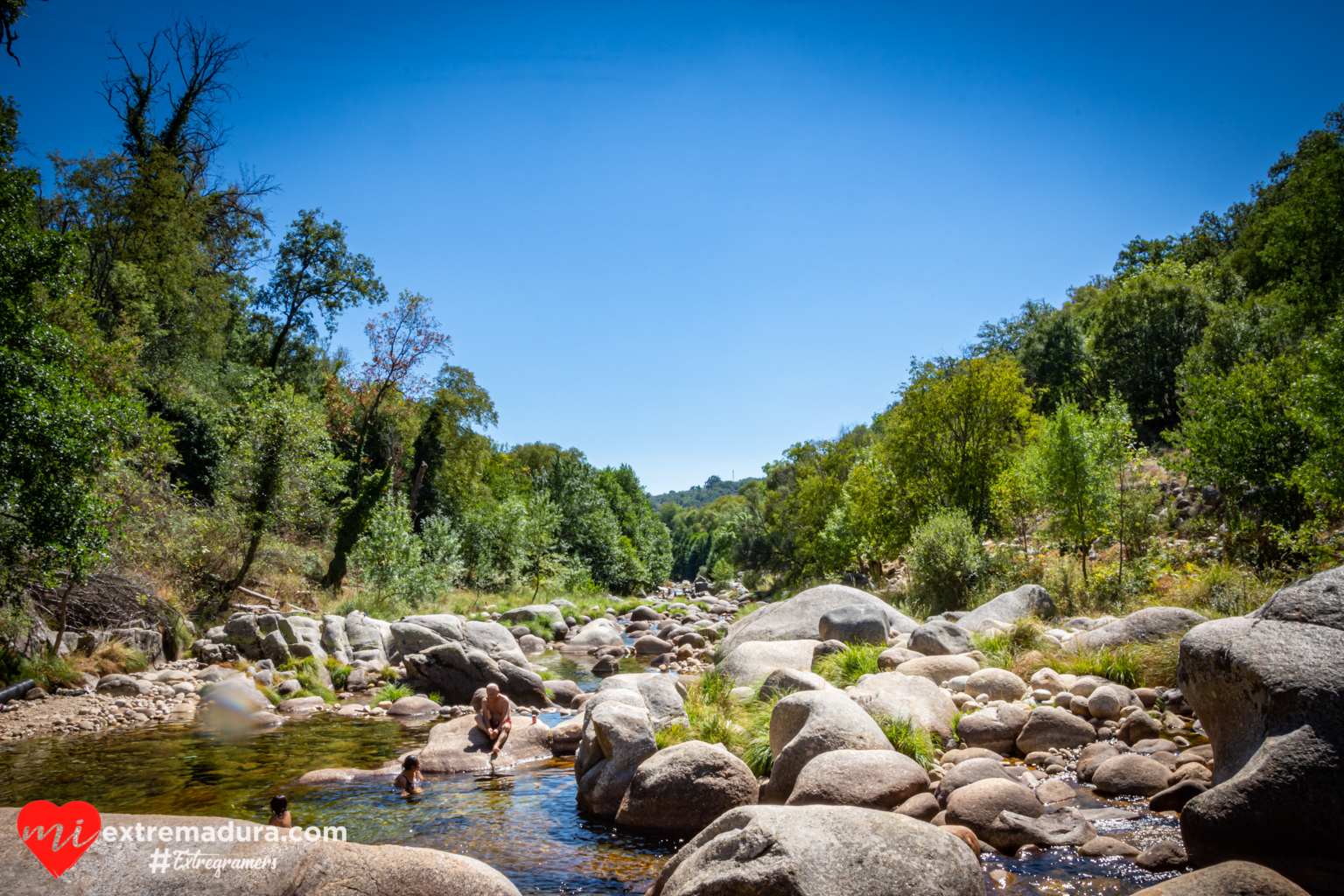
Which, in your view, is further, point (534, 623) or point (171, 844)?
point (534, 623)

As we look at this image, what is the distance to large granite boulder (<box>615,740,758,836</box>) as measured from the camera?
25.0ft

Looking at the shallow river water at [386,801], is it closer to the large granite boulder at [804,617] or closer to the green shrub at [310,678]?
the green shrub at [310,678]

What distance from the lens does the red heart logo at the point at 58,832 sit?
443 cm

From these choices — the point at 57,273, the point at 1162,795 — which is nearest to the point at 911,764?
the point at 1162,795

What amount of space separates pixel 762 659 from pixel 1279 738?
367 inches

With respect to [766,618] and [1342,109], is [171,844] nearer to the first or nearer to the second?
[766,618]

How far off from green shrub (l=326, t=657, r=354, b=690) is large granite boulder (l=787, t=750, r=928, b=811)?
43.9 feet

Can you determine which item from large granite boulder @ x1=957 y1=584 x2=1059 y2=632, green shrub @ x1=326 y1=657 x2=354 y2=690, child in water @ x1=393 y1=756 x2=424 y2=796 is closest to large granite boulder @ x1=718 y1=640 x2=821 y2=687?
large granite boulder @ x1=957 y1=584 x2=1059 y2=632

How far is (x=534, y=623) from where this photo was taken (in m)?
27.1

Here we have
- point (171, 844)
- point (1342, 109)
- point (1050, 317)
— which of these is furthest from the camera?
point (1050, 317)

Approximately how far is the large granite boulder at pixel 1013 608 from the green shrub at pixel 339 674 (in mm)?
14999

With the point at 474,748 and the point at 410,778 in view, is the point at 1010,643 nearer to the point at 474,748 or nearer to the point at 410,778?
the point at 474,748

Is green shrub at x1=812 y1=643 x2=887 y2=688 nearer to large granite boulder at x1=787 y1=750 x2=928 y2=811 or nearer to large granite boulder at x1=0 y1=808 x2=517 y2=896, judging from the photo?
large granite boulder at x1=787 y1=750 x2=928 y2=811

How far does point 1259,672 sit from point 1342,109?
3885cm
